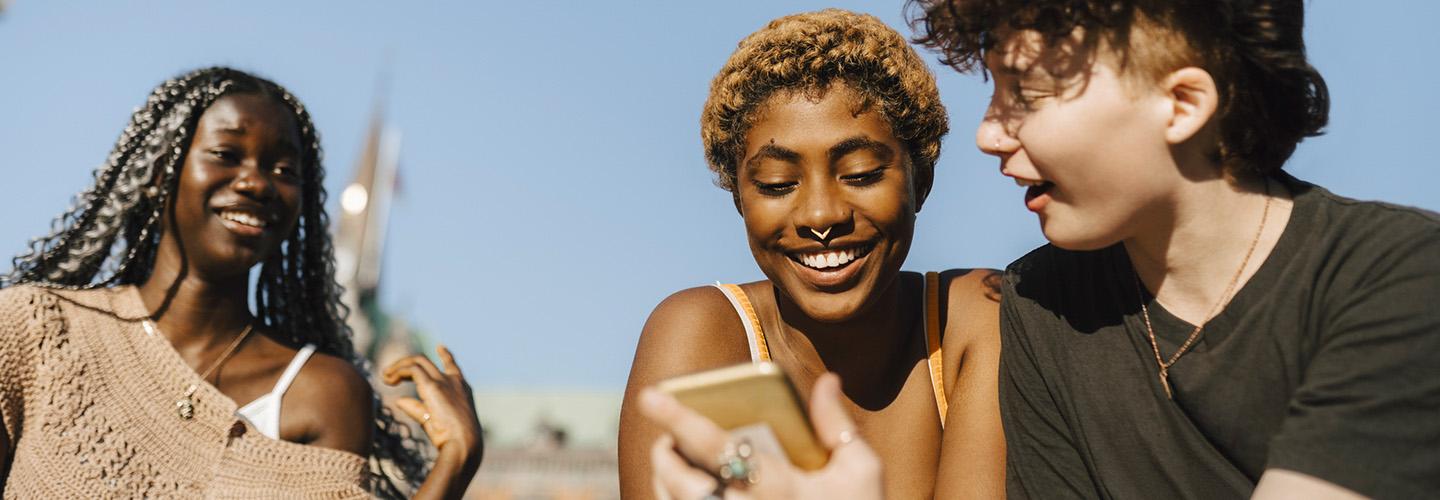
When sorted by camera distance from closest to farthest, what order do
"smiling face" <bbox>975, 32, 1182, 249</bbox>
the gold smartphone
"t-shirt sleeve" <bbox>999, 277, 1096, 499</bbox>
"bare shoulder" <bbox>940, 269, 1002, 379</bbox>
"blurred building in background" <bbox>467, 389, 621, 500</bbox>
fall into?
1. the gold smartphone
2. "smiling face" <bbox>975, 32, 1182, 249</bbox>
3. "t-shirt sleeve" <bbox>999, 277, 1096, 499</bbox>
4. "bare shoulder" <bbox>940, 269, 1002, 379</bbox>
5. "blurred building in background" <bbox>467, 389, 621, 500</bbox>

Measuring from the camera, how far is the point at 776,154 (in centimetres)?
349

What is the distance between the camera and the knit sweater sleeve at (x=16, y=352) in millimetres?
4123

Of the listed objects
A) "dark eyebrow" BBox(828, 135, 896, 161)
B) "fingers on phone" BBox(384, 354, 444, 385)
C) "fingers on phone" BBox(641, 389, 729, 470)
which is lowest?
"fingers on phone" BBox(384, 354, 444, 385)

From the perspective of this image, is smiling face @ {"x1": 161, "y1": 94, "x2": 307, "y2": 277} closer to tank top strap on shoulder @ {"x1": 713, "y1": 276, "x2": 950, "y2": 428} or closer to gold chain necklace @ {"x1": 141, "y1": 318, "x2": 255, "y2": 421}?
gold chain necklace @ {"x1": 141, "y1": 318, "x2": 255, "y2": 421}

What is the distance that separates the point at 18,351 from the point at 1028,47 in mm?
3173

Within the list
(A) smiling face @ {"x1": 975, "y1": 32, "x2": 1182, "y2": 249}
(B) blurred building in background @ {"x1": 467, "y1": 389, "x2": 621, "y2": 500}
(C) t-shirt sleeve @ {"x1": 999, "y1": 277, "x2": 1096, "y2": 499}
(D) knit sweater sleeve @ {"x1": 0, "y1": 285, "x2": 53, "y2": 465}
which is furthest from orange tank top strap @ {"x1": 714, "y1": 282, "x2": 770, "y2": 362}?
(B) blurred building in background @ {"x1": 467, "y1": 389, "x2": 621, "y2": 500}

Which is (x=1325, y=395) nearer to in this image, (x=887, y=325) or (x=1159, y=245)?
(x=1159, y=245)

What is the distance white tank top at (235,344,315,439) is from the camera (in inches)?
171

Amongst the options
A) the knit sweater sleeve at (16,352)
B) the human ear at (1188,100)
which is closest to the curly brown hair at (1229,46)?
the human ear at (1188,100)

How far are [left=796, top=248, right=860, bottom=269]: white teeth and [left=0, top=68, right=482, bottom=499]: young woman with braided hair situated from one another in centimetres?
132

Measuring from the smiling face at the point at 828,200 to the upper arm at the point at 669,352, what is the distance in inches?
9.2

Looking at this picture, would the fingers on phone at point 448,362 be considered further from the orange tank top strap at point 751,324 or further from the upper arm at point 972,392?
the upper arm at point 972,392

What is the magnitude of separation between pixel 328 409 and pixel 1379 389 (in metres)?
3.20

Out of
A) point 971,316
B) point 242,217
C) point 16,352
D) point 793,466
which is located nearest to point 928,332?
point 971,316
